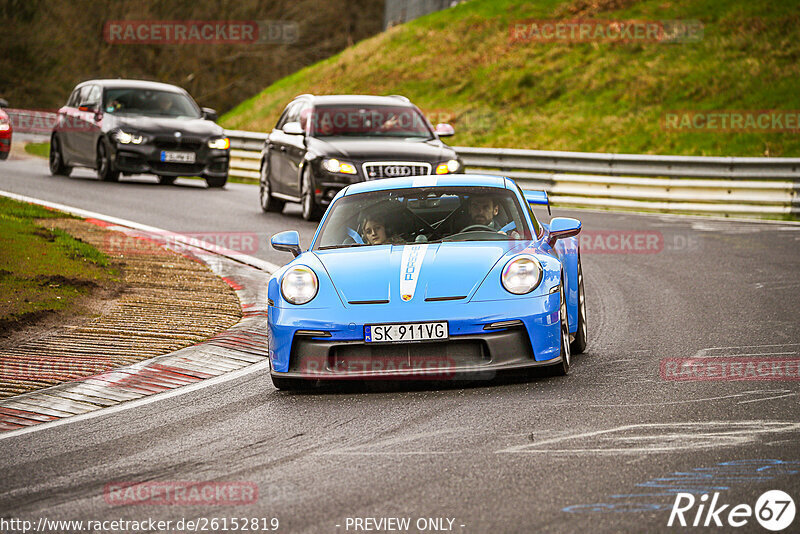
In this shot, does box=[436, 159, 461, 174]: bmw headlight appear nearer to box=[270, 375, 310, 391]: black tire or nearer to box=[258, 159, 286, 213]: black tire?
box=[258, 159, 286, 213]: black tire

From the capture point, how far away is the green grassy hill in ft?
94.2

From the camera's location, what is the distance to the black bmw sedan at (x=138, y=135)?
20688mm

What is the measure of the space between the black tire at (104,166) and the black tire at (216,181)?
5.19 feet

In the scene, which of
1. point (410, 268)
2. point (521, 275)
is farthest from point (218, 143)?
point (521, 275)

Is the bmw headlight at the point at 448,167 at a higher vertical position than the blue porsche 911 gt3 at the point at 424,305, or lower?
higher

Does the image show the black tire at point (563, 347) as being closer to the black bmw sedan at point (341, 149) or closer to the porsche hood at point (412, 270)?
the porsche hood at point (412, 270)

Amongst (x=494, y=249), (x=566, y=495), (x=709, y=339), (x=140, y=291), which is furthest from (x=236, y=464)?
(x=140, y=291)

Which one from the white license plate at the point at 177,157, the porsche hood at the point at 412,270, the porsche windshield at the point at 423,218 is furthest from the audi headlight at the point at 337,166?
the porsche hood at the point at 412,270

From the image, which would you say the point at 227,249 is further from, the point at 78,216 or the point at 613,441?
the point at 613,441

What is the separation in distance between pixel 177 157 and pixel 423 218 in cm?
1278

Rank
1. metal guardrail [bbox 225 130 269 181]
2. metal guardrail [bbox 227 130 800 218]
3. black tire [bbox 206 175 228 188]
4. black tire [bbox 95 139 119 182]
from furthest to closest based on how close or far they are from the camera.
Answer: metal guardrail [bbox 225 130 269 181] → black tire [bbox 206 175 228 188] → black tire [bbox 95 139 119 182] → metal guardrail [bbox 227 130 800 218]

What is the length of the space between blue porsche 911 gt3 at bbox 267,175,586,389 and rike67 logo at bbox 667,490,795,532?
2.41 metres

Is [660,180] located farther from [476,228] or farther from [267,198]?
[476,228]

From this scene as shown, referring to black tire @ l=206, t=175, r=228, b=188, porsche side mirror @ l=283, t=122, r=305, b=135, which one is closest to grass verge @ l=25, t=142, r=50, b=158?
black tire @ l=206, t=175, r=228, b=188
